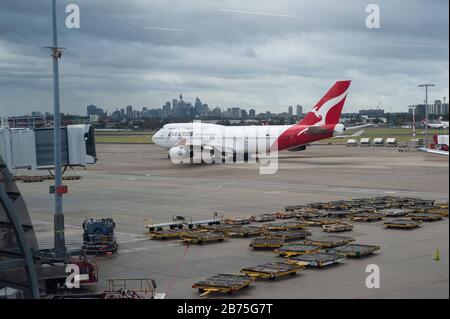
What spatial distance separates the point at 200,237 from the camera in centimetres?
3141

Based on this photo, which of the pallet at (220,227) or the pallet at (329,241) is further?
the pallet at (220,227)

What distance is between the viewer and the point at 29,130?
30.7 meters

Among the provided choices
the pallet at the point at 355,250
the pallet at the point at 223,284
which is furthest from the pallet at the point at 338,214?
the pallet at the point at 223,284

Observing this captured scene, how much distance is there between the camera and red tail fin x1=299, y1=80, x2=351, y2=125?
82.2m

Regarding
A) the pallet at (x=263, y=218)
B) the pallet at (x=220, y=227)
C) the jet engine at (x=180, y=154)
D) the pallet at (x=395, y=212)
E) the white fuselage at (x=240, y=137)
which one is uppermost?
the white fuselage at (x=240, y=137)

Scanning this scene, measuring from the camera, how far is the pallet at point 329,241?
2890 centimetres

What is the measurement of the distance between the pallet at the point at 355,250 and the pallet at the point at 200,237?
6425 mm

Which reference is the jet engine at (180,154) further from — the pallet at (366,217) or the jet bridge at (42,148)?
the jet bridge at (42,148)

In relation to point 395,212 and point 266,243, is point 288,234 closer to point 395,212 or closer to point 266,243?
point 266,243

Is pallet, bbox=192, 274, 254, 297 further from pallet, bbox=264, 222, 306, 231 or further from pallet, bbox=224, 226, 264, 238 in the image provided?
pallet, bbox=264, 222, 306, 231

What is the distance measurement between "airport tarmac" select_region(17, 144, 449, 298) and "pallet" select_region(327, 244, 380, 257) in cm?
44

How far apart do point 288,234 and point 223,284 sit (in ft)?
35.0

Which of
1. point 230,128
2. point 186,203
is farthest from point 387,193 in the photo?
point 230,128
